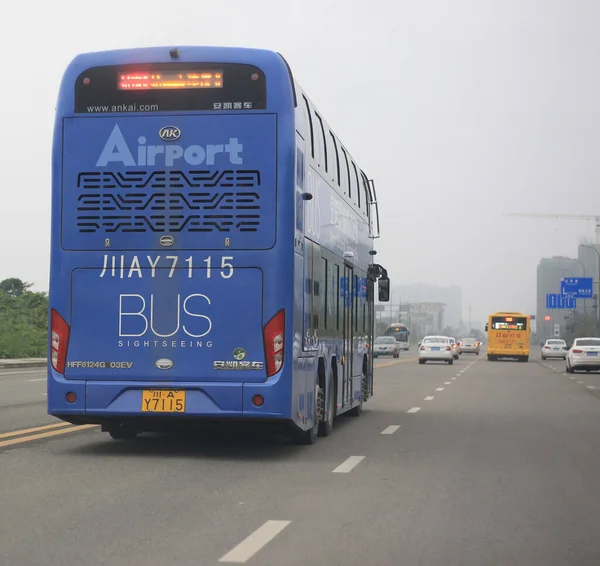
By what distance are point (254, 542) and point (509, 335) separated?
202 ft

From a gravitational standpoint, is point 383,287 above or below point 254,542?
above

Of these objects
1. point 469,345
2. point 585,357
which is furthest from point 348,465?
point 469,345

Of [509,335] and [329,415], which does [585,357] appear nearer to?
[509,335]

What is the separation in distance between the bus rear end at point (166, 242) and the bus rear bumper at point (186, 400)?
0.01 m

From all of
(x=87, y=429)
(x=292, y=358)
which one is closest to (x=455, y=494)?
(x=292, y=358)

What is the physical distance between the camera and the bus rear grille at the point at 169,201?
1173cm

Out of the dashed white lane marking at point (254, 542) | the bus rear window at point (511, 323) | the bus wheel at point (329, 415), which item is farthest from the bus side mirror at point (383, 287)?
the bus rear window at point (511, 323)

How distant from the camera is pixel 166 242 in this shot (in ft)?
38.7

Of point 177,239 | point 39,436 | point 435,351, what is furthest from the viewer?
point 435,351

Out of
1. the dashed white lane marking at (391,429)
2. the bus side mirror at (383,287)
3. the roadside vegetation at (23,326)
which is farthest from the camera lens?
the roadside vegetation at (23,326)

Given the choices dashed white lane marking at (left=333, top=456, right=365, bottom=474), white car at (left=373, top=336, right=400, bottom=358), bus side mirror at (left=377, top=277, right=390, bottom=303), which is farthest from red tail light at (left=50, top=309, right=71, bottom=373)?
white car at (left=373, top=336, right=400, bottom=358)

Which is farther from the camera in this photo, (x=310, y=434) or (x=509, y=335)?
(x=509, y=335)

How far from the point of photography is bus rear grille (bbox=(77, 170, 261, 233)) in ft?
38.5

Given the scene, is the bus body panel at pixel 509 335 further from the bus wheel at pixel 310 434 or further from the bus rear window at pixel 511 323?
the bus wheel at pixel 310 434
